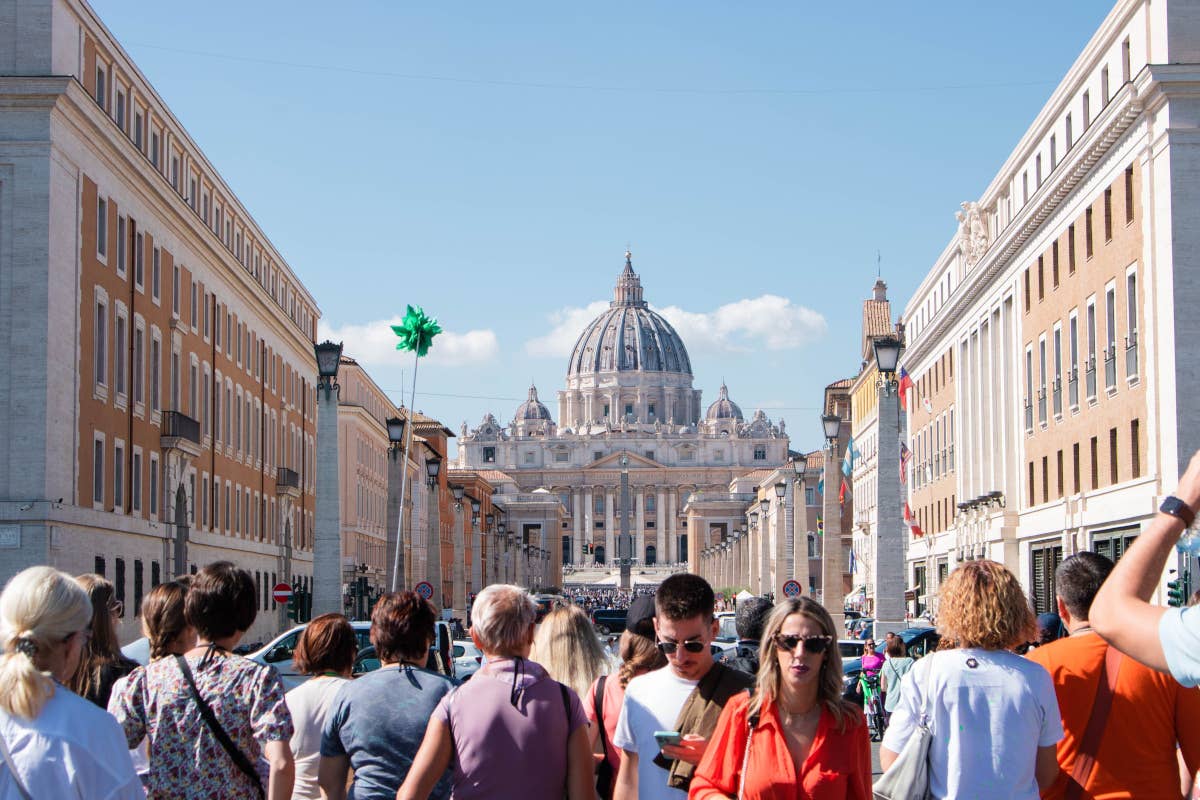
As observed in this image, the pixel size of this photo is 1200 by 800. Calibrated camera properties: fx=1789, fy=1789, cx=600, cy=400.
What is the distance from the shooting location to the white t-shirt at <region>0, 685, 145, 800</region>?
525 centimetres

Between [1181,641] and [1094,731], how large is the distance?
3.07 metres

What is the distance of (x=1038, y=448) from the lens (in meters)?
43.5

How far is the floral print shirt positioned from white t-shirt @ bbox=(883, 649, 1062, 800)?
2516mm

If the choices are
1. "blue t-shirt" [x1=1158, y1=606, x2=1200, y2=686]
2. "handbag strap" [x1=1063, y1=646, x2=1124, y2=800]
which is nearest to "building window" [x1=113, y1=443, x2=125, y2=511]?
"handbag strap" [x1=1063, y1=646, x2=1124, y2=800]

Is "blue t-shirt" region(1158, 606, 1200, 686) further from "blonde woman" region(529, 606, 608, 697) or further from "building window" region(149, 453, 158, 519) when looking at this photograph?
"building window" region(149, 453, 158, 519)

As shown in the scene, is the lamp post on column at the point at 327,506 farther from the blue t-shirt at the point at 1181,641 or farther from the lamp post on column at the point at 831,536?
the blue t-shirt at the point at 1181,641

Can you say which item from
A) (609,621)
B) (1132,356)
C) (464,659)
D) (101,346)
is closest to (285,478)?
(609,621)

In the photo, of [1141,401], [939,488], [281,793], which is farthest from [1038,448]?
Result: [281,793]

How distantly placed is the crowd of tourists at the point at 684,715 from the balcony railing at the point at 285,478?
55.1m

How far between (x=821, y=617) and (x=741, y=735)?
1.66 ft

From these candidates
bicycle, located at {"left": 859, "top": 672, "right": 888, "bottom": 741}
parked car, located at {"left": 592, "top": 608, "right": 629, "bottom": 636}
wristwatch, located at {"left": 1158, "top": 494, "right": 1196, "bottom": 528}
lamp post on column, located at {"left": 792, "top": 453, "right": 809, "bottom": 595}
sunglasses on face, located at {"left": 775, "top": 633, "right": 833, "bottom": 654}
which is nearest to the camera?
wristwatch, located at {"left": 1158, "top": 494, "right": 1196, "bottom": 528}

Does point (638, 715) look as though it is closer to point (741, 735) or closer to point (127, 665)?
point (741, 735)

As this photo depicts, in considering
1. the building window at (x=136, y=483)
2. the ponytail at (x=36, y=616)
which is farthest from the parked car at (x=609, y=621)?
the ponytail at (x=36, y=616)

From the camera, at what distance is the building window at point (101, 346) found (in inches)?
1428
